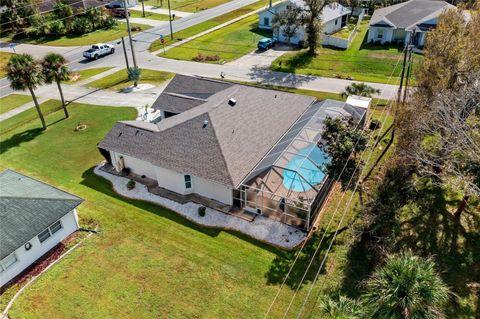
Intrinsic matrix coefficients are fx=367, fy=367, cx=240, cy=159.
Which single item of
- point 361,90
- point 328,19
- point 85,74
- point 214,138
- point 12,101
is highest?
point 328,19

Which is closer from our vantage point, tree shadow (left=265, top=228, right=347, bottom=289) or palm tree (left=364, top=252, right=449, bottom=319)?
palm tree (left=364, top=252, right=449, bottom=319)

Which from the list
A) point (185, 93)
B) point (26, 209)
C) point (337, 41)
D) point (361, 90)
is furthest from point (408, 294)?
point (337, 41)

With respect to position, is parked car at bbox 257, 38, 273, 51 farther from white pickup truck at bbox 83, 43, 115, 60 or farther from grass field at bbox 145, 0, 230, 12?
grass field at bbox 145, 0, 230, 12

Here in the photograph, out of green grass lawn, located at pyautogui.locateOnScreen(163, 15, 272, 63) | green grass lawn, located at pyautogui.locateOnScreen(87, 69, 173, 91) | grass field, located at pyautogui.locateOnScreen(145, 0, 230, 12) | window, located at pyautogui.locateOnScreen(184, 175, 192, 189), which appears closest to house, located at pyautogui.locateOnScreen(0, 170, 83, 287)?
window, located at pyautogui.locateOnScreen(184, 175, 192, 189)

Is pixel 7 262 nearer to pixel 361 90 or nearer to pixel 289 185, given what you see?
pixel 289 185

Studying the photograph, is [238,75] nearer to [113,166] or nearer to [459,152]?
[113,166]

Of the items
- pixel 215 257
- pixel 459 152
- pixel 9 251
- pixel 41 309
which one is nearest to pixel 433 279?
pixel 459 152

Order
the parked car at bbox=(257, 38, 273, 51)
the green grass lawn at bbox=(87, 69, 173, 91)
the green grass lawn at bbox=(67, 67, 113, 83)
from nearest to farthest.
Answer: the green grass lawn at bbox=(87, 69, 173, 91) < the green grass lawn at bbox=(67, 67, 113, 83) < the parked car at bbox=(257, 38, 273, 51)
